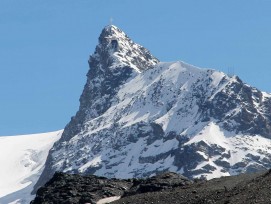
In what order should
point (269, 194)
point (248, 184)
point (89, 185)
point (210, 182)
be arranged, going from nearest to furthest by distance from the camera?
point (269, 194)
point (248, 184)
point (210, 182)
point (89, 185)

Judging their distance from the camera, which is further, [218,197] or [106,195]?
[106,195]

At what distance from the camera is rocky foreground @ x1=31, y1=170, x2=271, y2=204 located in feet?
299

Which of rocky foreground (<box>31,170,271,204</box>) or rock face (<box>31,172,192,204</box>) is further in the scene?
rock face (<box>31,172,192,204</box>)

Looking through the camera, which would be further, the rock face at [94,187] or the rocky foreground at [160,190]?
the rock face at [94,187]

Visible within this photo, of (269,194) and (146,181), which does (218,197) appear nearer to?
(269,194)

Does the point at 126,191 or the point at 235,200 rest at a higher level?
the point at 126,191

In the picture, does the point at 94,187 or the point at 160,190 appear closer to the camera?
the point at 160,190

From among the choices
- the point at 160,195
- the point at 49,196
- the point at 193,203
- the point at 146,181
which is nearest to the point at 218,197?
the point at 193,203

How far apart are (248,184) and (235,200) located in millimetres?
6181

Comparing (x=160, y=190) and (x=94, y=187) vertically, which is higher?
(x=94, y=187)

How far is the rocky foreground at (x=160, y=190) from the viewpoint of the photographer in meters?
91.2

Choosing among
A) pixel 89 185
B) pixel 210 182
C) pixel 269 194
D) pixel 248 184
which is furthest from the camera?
pixel 89 185

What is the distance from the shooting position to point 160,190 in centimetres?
10419

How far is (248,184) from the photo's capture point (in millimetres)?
94500
